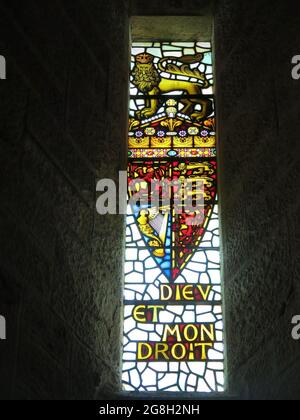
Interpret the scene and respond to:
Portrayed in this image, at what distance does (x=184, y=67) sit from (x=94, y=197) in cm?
130

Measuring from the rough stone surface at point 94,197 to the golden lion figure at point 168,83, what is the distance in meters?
0.20

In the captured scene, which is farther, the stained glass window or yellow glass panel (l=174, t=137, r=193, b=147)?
yellow glass panel (l=174, t=137, r=193, b=147)

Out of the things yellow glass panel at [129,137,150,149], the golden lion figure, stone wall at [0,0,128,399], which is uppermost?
the golden lion figure

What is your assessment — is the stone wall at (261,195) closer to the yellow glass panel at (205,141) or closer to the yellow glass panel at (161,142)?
the yellow glass panel at (205,141)

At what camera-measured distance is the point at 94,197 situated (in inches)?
141

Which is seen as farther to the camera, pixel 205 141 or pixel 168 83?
pixel 168 83

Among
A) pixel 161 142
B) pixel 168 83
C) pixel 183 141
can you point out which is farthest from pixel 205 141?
pixel 168 83

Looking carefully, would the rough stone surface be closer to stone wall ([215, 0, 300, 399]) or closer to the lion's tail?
stone wall ([215, 0, 300, 399])

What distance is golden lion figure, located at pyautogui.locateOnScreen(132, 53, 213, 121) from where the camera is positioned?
445 centimetres

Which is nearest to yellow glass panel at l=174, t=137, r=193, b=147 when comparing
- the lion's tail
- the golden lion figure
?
the golden lion figure

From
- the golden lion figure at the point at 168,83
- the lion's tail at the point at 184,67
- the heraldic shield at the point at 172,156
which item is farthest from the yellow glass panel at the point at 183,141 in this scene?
the lion's tail at the point at 184,67

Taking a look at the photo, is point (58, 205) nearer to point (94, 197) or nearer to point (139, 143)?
point (94, 197)

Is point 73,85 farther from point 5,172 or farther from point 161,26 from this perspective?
point 161,26
